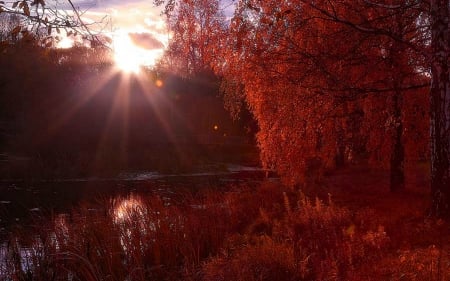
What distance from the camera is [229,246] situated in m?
9.77

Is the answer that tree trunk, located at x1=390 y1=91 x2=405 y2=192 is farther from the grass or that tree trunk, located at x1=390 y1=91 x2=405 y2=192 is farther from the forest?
the grass

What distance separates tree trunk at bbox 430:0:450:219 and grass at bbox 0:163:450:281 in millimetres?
728

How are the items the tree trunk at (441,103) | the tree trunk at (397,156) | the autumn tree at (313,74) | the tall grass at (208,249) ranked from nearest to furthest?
the tall grass at (208,249)
the tree trunk at (441,103)
the autumn tree at (313,74)
the tree trunk at (397,156)

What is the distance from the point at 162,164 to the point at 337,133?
78.9ft

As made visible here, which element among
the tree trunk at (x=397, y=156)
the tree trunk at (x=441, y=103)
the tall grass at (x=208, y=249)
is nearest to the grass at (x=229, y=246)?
the tall grass at (x=208, y=249)

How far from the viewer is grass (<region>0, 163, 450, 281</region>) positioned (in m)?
7.25

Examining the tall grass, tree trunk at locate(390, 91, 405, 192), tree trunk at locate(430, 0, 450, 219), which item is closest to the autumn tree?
tree trunk at locate(390, 91, 405, 192)

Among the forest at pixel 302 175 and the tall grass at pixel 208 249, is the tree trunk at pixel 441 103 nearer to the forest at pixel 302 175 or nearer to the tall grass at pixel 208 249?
the forest at pixel 302 175

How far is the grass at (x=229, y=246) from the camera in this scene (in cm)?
725

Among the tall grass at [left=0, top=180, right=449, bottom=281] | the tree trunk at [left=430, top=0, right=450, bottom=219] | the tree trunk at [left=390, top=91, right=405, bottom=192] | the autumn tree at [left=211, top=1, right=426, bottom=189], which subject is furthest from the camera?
the tree trunk at [left=390, top=91, right=405, bottom=192]

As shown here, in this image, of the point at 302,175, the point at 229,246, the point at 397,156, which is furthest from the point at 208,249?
the point at 397,156

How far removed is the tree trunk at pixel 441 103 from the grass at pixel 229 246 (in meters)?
0.73

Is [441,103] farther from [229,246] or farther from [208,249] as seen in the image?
[208,249]

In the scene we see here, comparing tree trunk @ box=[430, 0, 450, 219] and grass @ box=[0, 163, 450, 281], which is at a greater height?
tree trunk @ box=[430, 0, 450, 219]
